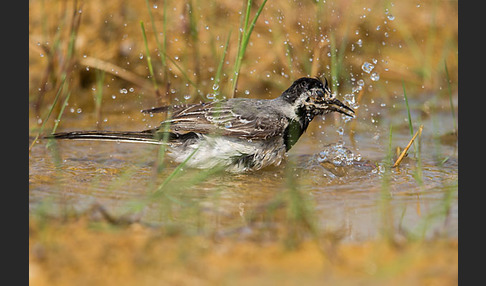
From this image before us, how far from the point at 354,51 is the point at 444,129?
2.16 meters

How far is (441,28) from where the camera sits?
32.3 feet

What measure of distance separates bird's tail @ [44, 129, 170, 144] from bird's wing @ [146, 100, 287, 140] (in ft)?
0.42

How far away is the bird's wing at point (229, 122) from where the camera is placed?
6.00 meters

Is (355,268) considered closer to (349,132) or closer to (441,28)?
(349,132)

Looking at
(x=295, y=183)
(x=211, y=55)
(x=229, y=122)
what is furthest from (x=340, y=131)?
(x=211, y=55)

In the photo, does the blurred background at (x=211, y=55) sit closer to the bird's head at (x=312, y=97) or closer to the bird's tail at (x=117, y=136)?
the bird's head at (x=312, y=97)

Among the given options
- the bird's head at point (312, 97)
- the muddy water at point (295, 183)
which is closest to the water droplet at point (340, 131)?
the muddy water at point (295, 183)

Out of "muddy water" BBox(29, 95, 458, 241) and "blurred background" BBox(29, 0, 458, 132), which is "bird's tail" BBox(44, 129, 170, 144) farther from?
"blurred background" BBox(29, 0, 458, 132)

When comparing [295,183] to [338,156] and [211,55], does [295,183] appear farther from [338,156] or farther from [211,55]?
[211,55]

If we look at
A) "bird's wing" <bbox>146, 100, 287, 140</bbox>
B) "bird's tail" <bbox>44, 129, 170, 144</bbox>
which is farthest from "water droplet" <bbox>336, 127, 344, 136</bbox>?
"bird's tail" <bbox>44, 129, 170, 144</bbox>

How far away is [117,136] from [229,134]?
1.04m

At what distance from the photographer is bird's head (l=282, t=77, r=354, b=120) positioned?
6.30m

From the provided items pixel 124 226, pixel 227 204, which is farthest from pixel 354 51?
pixel 124 226

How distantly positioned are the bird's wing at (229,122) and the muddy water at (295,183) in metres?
0.41
